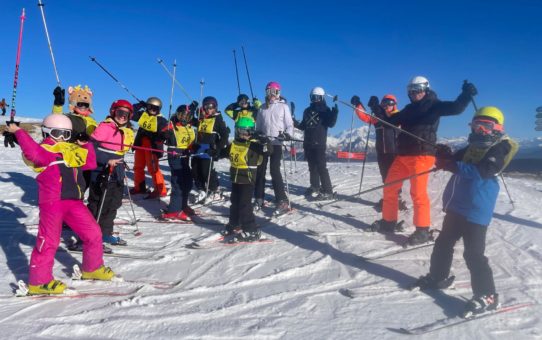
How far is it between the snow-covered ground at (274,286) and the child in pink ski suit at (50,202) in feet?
1.14

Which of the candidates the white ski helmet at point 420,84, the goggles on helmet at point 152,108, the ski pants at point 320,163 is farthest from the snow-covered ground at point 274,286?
the goggles on helmet at point 152,108

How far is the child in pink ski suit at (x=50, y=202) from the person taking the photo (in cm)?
385

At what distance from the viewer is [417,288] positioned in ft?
13.4

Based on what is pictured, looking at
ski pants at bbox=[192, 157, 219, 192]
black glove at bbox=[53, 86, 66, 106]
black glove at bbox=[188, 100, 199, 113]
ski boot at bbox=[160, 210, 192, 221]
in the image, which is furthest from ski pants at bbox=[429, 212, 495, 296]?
black glove at bbox=[188, 100, 199, 113]

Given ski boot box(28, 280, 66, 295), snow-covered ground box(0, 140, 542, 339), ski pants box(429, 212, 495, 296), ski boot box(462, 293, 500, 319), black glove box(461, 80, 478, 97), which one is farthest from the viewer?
black glove box(461, 80, 478, 97)

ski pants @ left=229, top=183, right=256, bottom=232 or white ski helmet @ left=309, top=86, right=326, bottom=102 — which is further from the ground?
white ski helmet @ left=309, top=86, right=326, bottom=102

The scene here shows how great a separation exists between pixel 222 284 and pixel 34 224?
13.3 feet

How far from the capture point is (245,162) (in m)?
5.78

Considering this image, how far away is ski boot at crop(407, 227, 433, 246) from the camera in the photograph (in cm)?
526

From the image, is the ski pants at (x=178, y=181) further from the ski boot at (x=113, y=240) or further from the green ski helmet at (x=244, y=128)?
the green ski helmet at (x=244, y=128)

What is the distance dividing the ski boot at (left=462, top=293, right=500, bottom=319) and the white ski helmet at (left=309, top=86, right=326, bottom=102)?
5213mm

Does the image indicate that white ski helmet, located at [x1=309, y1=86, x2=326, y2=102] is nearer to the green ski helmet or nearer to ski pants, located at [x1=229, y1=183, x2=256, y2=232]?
the green ski helmet

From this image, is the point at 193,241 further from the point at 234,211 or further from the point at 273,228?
the point at 273,228

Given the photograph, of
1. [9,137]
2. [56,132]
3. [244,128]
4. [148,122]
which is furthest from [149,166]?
[56,132]
